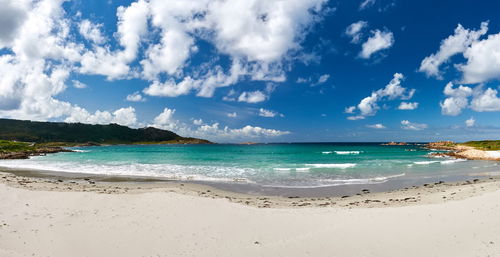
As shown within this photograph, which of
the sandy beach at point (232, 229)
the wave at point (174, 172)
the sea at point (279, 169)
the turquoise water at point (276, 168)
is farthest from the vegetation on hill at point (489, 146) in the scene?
the sandy beach at point (232, 229)

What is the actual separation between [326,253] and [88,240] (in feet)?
25.0

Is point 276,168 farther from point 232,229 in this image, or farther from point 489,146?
point 489,146

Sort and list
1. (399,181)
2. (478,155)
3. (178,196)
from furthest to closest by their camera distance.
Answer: (478,155) < (399,181) < (178,196)

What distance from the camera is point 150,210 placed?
Result: 11484mm

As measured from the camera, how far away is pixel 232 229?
9586 mm

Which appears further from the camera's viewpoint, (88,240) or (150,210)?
(150,210)

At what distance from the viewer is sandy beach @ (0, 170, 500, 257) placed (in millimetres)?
7918

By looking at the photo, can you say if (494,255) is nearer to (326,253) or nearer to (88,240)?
(326,253)

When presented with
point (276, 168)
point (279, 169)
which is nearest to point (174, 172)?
point (279, 169)

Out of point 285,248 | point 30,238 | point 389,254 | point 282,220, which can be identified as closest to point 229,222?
point 282,220

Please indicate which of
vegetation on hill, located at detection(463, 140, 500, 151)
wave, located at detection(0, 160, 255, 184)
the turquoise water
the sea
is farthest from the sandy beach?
vegetation on hill, located at detection(463, 140, 500, 151)

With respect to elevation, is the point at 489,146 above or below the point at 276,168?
above

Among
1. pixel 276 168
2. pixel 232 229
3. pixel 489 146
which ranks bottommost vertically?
pixel 276 168

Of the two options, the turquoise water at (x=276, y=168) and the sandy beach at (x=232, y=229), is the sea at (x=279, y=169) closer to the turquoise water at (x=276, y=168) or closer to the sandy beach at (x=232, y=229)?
the turquoise water at (x=276, y=168)
